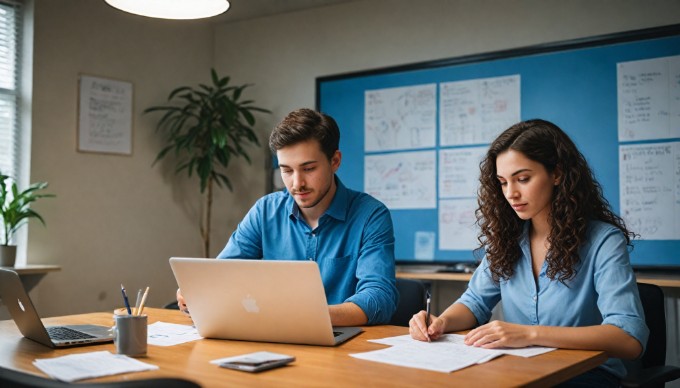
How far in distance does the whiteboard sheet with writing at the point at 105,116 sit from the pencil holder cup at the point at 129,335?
3079mm

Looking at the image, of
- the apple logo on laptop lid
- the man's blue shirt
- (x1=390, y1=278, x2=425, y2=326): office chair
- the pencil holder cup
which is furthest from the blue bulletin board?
the pencil holder cup

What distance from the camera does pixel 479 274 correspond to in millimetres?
2170

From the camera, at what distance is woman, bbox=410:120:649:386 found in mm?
1814

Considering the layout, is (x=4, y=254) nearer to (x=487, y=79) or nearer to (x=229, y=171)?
(x=229, y=171)

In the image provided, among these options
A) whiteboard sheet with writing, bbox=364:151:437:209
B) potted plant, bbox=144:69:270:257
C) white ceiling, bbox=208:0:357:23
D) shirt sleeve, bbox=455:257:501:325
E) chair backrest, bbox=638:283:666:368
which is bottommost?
chair backrest, bbox=638:283:666:368

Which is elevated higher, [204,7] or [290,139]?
[204,7]

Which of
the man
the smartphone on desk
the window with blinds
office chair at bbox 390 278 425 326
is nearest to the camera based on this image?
the smartphone on desk

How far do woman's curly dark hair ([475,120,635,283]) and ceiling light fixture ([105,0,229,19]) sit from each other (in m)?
0.95

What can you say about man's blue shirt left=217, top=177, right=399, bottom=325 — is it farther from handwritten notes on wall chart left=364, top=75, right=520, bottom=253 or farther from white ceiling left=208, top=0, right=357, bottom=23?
white ceiling left=208, top=0, right=357, bottom=23

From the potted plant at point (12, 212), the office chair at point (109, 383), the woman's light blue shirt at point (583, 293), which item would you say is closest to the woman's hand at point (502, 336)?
the woman's light blue shirt at point (583, 293)

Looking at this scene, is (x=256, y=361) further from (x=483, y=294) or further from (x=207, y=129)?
(x=207, y=129)

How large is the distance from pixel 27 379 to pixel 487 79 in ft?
11.6

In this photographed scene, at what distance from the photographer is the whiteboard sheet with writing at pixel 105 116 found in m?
4.43

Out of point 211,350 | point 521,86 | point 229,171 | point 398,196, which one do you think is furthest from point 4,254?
point 521,86
